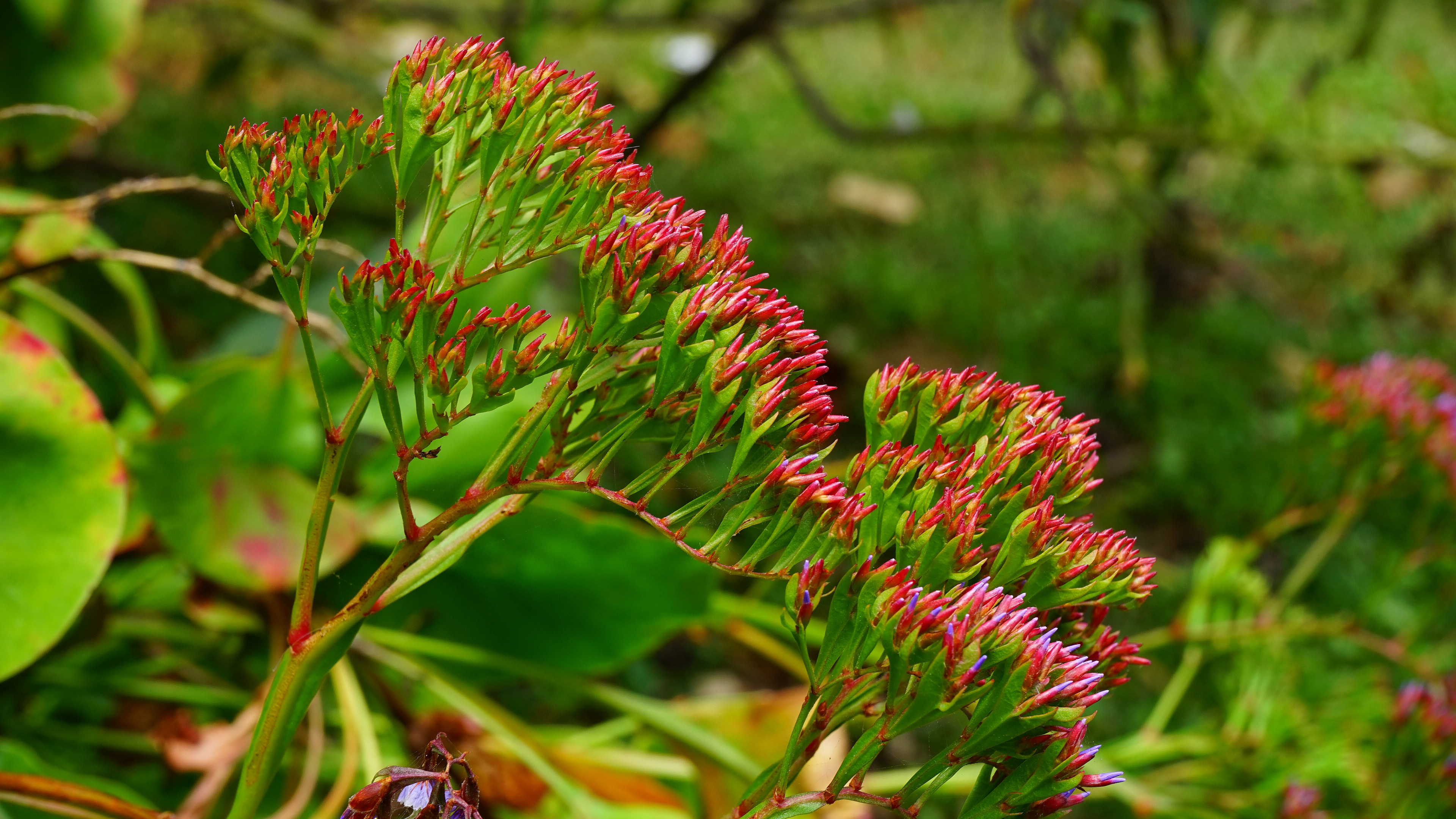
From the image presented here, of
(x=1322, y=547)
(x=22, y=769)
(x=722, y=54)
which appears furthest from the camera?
(x=722, y=54)

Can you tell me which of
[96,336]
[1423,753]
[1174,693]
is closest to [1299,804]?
[1423,753]

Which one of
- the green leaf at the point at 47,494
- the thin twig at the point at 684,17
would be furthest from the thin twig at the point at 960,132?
the green leaf at the point at 47,494

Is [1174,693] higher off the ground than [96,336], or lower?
lower

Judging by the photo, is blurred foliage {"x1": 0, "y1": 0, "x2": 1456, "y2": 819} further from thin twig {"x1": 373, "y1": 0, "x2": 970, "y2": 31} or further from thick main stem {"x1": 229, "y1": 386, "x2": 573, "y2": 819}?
thick main stem {"x1": 229, "y1": 386, "x2": 573, "y2": 819}

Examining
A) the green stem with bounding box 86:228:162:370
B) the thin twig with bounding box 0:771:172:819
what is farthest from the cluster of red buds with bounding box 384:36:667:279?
the green stem with bounding box 86:228:162:370

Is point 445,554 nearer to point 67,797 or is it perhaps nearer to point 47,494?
point 67,797
